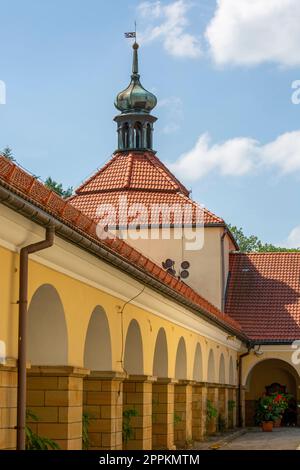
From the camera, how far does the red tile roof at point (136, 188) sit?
3625cm

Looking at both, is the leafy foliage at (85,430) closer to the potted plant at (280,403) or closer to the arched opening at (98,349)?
the arched opening at (98,349)

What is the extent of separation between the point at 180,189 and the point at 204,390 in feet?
38.2

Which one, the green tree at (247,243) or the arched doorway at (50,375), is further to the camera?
the green tree at (247,243)

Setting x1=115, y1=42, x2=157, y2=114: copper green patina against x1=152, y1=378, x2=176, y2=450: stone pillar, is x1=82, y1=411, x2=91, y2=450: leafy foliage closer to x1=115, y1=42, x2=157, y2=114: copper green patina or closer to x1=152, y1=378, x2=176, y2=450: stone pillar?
x1=152, y1=378, x2=176, y2=450: stone pillar

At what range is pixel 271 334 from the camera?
36969 mm

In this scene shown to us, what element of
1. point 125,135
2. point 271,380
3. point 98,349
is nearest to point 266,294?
point 271,380

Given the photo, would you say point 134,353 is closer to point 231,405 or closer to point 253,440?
point 253,440

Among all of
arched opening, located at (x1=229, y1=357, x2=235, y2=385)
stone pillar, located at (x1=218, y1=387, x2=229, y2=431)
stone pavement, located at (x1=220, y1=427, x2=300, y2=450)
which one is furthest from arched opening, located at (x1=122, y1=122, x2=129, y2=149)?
stone pavement, located at (x1=220, y1=427, x2=300, y2=450)

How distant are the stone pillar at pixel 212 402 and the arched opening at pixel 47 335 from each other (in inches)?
603

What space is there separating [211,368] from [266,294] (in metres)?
A: 10.4

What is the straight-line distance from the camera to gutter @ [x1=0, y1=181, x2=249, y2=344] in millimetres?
10758

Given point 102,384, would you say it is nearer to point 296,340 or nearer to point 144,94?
point 296,340

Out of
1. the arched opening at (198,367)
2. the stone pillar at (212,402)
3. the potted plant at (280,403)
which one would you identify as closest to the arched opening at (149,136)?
the potted plant at (280,403)

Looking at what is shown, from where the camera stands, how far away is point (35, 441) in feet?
43.5
